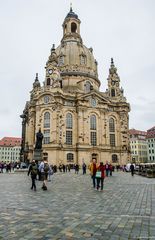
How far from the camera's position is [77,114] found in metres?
64.1

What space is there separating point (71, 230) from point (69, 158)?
54.8 m

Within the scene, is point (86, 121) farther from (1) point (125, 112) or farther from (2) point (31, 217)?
(2) point (31, 217)

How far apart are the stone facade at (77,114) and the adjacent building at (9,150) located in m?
57.4

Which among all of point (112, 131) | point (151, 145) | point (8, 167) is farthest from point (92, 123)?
point (151, 145)

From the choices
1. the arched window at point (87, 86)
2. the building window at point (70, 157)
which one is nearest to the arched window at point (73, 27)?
the arched window at point (87, 86)

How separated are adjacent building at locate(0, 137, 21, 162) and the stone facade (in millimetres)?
57386

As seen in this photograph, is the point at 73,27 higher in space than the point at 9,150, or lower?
higher

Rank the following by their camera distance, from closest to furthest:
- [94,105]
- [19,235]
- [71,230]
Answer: [19,235] → [71,230] → [94,105]

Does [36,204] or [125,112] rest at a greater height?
[125,112]

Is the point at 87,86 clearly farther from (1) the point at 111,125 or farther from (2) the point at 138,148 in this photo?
(2) the point at 138,148

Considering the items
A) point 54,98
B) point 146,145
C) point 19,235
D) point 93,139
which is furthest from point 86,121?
point 19,235

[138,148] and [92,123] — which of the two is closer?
[92,123]

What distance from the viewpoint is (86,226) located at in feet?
21.3

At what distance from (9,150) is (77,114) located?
7029cm
